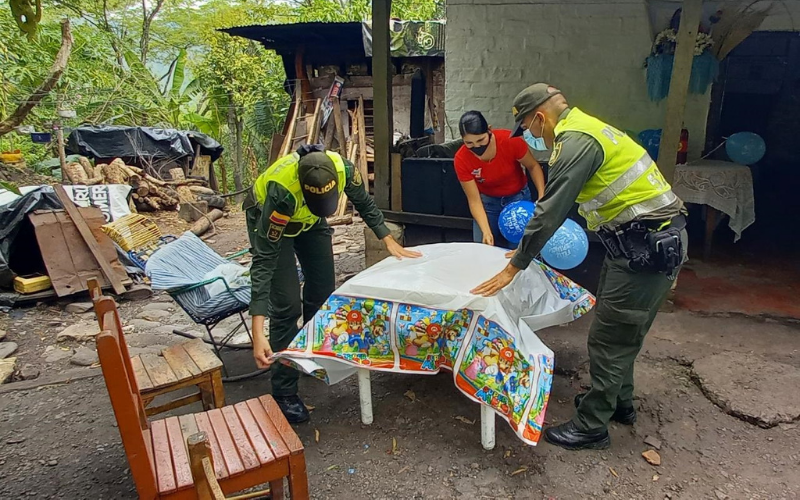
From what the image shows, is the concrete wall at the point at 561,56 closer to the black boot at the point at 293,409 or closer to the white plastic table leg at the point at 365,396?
the white plastic table leg at the point at 365,396

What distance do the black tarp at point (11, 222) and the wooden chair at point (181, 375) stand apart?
3.38m

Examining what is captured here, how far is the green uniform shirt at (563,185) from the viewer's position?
2.21 metres

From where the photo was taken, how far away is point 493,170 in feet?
11.9

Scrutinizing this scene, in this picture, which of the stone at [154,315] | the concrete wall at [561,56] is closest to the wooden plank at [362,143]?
the concrete wall at [561,56]

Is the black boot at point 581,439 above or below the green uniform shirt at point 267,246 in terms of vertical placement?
below

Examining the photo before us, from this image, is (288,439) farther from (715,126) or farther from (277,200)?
(715,126)

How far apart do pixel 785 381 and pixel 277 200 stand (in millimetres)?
3141

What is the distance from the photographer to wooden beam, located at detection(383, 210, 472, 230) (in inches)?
175

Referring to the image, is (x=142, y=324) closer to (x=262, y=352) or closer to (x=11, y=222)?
(x=11, y=222)

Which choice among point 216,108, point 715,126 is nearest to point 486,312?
point 715,126

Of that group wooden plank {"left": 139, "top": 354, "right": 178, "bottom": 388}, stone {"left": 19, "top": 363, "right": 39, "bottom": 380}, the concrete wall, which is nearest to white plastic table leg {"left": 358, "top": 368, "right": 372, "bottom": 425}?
wooden plank {"left": 139, "top": 354, "right": 178, "bottom": 388}

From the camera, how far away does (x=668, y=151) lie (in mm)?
3865

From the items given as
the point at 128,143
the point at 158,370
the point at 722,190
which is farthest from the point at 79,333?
the point at 128,143

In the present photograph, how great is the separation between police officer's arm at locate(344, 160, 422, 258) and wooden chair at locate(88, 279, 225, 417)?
3.68ft
